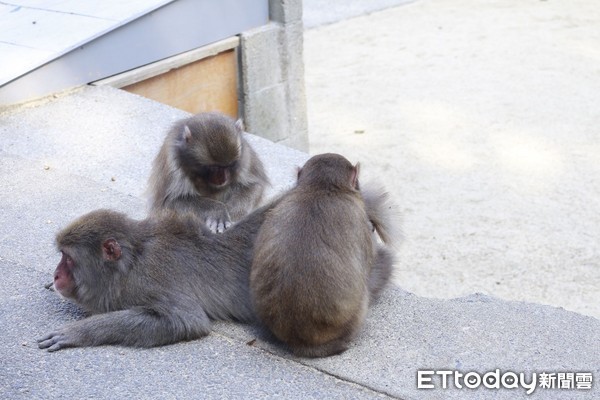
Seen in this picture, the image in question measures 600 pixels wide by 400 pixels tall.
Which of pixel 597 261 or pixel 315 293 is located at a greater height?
pixel 315 293

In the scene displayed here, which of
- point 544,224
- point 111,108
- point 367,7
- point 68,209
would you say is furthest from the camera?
point 367,7

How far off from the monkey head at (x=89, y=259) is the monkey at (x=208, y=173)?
90 centimetres

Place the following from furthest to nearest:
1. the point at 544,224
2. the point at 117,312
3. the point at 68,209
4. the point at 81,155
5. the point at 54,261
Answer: the point at 544,224 < the point at 81,155 < the point at 68,209 < the point at 54,261 < the point at 117,312

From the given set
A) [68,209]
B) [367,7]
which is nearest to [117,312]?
[68,209]

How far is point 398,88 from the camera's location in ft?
37.2

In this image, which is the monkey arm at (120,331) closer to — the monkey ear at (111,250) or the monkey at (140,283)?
the monkey at (140,283)

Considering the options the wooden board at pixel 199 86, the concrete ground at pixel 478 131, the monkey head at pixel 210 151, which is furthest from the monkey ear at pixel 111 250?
the wooden board at pixel 199 86

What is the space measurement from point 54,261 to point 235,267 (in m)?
1.03

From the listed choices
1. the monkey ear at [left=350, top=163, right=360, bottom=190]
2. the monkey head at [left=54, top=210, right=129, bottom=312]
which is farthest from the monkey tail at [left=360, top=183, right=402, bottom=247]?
the monkey head at [left=54, top=210, right=129, bottom=312]

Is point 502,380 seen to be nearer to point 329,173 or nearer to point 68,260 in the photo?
point 329,173

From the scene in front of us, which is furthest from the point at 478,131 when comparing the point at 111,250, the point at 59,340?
the point at 59,340

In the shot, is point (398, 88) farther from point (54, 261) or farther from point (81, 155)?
point (54, 261)

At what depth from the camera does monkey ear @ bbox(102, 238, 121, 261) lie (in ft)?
12.8

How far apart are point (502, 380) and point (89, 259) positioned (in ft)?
5.58
